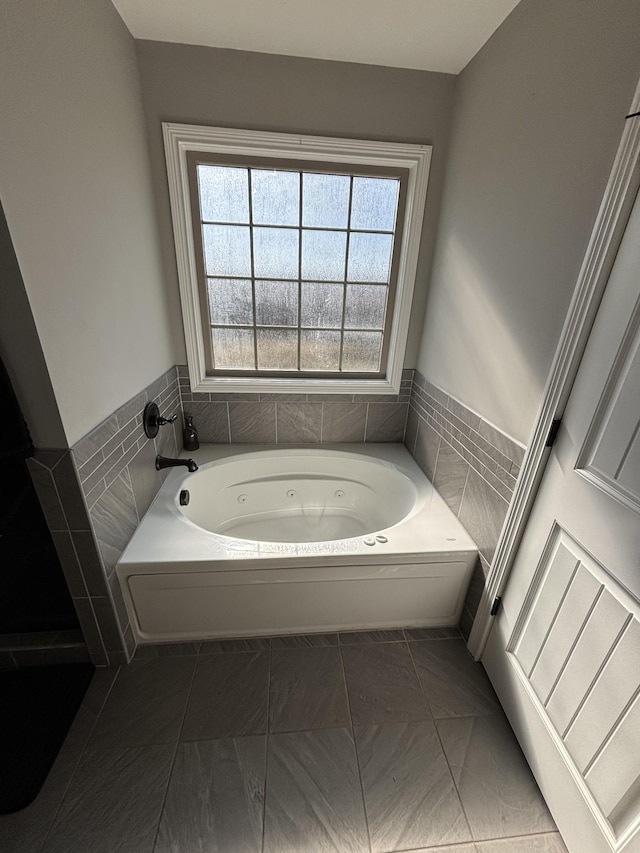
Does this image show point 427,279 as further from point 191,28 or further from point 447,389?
point 191,28

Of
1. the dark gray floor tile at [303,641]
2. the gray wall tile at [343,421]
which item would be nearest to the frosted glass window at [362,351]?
the gray wall tile at [343,421]

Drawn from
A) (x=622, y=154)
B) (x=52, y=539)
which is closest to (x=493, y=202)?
(x=622, y=154)

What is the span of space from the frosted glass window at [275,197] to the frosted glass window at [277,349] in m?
0.58

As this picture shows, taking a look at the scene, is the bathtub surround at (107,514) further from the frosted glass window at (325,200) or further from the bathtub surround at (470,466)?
the bathtub surround at (470,466)

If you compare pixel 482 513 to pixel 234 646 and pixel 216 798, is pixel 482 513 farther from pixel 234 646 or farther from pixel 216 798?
pixel 216 798

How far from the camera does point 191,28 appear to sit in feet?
4.48

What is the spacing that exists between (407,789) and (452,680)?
0.41 meters

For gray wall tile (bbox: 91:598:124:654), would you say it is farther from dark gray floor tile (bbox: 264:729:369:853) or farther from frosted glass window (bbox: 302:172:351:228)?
frosted glass window (bbox: 302:172:351:228)

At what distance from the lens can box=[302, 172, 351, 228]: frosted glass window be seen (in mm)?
1790

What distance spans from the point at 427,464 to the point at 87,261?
1777mm

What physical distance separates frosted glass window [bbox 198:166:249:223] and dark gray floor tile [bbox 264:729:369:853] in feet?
7.55

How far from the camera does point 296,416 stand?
218 centimetres

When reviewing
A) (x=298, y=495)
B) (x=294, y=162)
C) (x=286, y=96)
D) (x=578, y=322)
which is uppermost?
(x=286, y=96)

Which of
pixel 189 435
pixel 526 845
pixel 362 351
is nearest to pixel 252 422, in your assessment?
pixel 189 435
